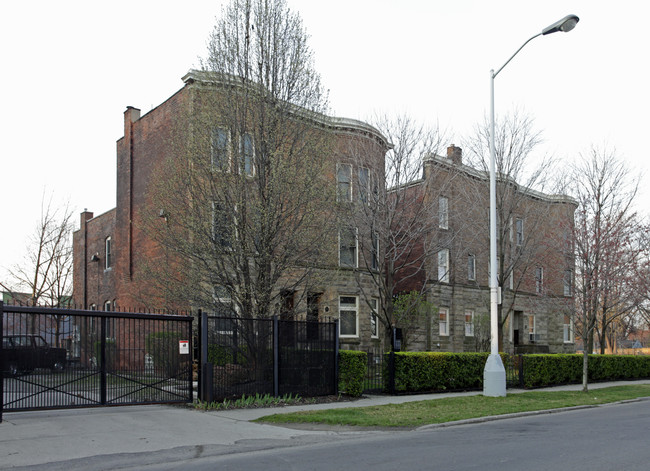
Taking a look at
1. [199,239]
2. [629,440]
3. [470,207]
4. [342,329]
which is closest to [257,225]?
[199,239]

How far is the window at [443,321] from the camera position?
32.2 meters

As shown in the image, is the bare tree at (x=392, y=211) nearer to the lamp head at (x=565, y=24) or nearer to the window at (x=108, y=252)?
the lamp head at (x=565, y=24)

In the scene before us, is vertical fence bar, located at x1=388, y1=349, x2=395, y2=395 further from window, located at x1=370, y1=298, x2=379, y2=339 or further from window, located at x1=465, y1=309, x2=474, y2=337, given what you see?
window, located at x1=465, y1=309, x2=474, y2=337

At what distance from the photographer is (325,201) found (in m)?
16.2

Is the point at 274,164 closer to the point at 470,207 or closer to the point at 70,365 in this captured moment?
the point at 70,365

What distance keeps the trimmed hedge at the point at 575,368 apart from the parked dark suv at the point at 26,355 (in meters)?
15.1

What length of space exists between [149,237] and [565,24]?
49.6 ft

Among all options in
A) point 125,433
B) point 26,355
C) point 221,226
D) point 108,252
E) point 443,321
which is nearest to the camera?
point 125,433

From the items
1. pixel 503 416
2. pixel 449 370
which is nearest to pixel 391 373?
pixel 449 370

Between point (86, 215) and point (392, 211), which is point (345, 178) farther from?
point (86, 215)

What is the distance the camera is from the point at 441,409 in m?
14.0

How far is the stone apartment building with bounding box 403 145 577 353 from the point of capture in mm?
22094

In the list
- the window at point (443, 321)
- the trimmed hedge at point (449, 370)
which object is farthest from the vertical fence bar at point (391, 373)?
the window at point (443, 321)

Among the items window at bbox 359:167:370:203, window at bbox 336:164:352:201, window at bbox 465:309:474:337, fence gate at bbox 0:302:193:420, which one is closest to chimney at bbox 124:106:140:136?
window at bbox 336:164:352:201
